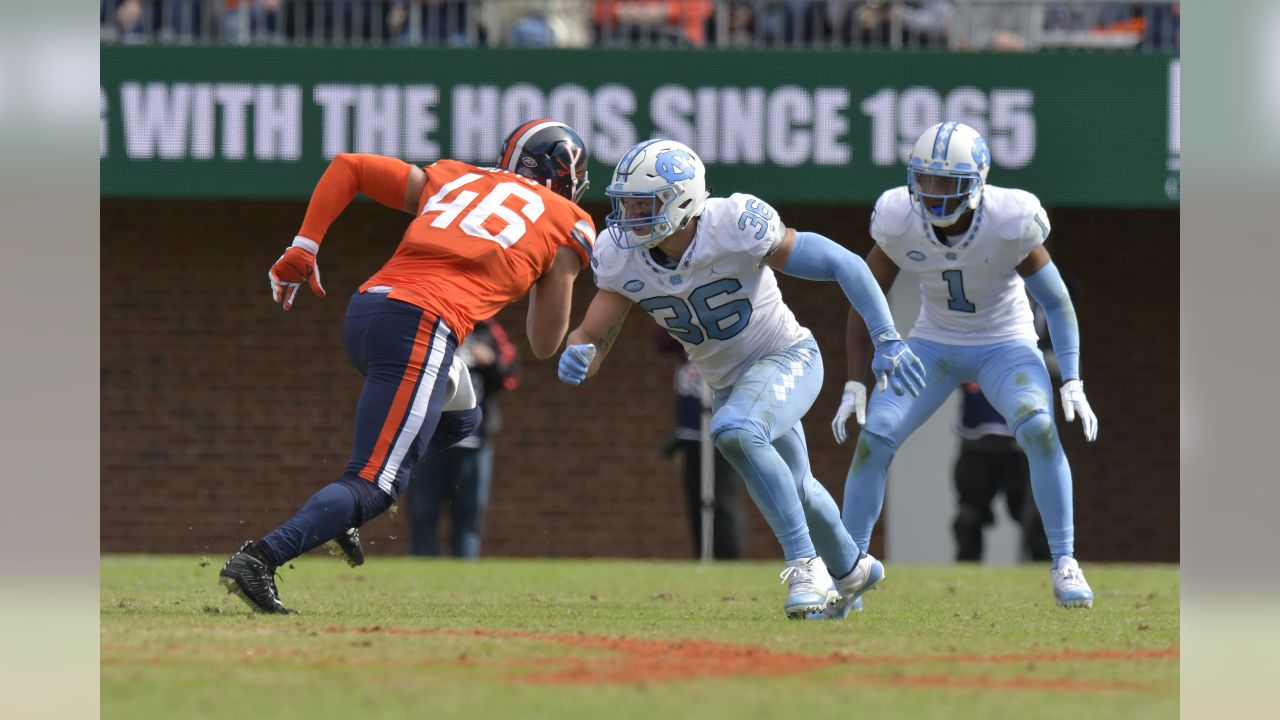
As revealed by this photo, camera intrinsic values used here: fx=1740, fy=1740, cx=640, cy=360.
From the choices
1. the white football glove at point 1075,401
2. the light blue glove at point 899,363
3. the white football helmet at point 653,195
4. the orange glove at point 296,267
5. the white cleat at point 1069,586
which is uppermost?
the white football helmet at point 653,195

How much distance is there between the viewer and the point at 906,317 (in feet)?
45.2

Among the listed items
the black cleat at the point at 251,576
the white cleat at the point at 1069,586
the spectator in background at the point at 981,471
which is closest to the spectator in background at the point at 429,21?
the spectator in background at the point at 981,471

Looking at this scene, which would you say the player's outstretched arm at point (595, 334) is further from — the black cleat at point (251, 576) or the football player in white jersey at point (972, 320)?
the black cleat at point (251, 576)

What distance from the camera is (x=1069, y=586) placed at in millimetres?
7230

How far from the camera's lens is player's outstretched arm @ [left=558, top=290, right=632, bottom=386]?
6.27 meters

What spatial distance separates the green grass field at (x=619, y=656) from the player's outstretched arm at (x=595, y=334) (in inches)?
36.6

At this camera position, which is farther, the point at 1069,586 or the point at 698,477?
the point at 698,477

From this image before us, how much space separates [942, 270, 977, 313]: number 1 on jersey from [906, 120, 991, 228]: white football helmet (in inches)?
10.2

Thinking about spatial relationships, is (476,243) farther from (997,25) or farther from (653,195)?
(997,25)

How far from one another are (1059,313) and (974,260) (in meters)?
0.43

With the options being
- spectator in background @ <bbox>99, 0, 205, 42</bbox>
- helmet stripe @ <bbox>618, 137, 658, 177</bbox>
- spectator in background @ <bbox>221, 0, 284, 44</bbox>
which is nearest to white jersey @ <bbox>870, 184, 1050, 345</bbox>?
helmet stripe @ <bbox>618, 137, 658, 177</bbox>

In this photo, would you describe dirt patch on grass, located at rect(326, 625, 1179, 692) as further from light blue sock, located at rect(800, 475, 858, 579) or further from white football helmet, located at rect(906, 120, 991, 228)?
white football helmet, located at rect(906, 120, 991, 228)

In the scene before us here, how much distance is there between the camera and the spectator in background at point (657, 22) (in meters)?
13.6

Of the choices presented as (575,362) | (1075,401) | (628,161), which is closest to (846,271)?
(628,161)
